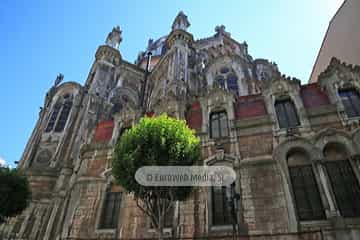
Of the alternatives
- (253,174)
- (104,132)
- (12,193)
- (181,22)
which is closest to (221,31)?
(181,22)

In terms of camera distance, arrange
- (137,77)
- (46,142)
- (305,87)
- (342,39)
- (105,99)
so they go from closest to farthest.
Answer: (305,87) < (342,39) < (46,142) < (105,99) < (137,77)

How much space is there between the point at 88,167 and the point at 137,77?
21065 millimetres

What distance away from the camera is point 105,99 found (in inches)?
1006

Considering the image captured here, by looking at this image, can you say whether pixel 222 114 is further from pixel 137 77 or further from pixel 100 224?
pixel 137 77

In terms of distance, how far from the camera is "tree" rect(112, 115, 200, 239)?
323 inches

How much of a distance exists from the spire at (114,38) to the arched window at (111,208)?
934 inches

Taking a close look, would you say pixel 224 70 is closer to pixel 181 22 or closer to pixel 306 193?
pixel 181 22

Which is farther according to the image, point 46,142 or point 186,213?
point 46,142

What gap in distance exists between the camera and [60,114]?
24.8 metres

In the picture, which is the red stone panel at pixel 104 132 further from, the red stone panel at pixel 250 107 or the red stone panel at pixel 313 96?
the red stone panel at pixel 313 96

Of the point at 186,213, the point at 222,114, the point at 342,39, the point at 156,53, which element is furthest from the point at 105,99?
the point at 156,53

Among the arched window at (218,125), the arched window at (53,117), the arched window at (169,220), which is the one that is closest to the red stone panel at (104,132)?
the arched window at (169,220)

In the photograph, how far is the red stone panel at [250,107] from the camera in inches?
496

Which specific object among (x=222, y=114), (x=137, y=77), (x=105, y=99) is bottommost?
(x=222, y=114)
